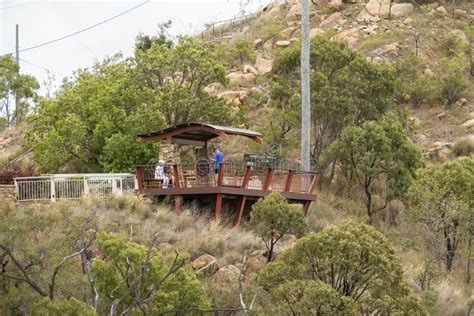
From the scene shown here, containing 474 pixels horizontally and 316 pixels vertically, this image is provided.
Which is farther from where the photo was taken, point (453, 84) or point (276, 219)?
point (453, 84)

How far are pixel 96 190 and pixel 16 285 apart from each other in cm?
862

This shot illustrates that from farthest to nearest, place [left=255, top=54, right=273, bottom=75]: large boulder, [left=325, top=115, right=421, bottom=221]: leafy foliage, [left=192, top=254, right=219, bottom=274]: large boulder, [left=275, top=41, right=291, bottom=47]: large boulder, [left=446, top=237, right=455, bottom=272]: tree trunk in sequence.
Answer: [left=275, top=41, right=291, bottom=47]: large boulder
[left=255, top=54, right=273, bottom=75]: large boulder
[left=325, top=115, right=421, bottom=221]: leafy foliage
[left=446, top=237, right=455, bottom=272]: tree trunk
[left=192, top=254, right=219, bottom=274]: large boulder

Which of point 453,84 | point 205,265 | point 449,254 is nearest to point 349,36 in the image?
point 453,84

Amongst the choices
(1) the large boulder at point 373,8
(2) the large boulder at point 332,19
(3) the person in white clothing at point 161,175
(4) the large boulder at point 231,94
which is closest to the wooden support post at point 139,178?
(3) the person in white clothing at point 161,175

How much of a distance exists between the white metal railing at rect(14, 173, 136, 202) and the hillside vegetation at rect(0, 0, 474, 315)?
1333mm

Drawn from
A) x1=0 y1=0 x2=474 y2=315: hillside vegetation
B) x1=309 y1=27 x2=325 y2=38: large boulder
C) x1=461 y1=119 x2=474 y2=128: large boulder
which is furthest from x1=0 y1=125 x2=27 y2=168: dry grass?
x1=461 y1=119 x2=474 y2=128: large boulder

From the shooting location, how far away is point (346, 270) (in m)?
20.9

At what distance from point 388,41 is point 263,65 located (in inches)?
272

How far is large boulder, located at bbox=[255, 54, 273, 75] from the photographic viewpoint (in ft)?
162

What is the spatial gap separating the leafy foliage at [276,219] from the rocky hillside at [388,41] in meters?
17.7

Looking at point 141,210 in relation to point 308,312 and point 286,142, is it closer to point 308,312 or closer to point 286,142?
point 308,312

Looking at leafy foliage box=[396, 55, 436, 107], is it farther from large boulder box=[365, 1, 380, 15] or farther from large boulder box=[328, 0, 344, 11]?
large boulder box=[328, 0, 344, 11]

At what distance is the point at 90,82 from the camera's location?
3512cm

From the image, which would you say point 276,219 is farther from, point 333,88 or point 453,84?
point 453,84
